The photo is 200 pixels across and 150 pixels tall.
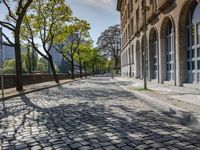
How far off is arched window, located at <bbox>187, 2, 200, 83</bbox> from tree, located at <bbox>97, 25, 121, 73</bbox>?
70.7 m

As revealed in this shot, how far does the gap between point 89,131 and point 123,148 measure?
157cm

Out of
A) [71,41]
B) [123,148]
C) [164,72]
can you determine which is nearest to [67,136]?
[123,148]

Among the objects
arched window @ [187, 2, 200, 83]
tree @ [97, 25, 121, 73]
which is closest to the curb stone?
arched window @ [187, 2, 200, 83]

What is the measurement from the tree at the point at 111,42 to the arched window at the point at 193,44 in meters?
70.7

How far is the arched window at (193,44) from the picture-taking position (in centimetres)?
1756

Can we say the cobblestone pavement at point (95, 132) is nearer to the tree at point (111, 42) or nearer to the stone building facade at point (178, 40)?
the stone building facade at point (178, 40)

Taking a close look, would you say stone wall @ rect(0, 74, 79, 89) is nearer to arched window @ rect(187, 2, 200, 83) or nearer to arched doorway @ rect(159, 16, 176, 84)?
arched doorway @ rect(159, 16, 176, 84)

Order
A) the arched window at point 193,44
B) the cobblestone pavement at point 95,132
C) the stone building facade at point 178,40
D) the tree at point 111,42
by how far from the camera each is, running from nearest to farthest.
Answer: the cobblestone pavement at point 95,132 < the arched window at point 193,44 < the stone building facade at point 178,40 < the tree at point 111,42

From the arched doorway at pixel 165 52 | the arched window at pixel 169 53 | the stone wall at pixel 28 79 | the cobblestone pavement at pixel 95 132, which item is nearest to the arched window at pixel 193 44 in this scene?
the arched window at pixel 169 53

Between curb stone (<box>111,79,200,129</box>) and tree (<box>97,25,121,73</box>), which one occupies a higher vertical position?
tree (<box>97,25,121,73</box>)

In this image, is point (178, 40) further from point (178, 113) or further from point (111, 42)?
point (111, 42)

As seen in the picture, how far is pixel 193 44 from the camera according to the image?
18.2 m

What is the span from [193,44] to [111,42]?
72.6m

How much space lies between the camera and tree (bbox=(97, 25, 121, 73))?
8925cm
